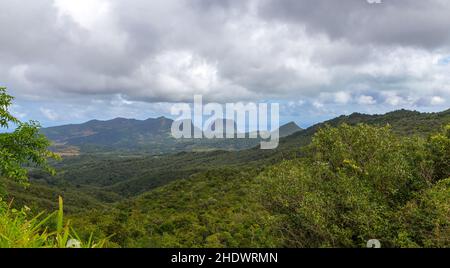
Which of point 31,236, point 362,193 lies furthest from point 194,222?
point 31,236

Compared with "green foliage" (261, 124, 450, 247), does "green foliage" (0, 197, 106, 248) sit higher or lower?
higher

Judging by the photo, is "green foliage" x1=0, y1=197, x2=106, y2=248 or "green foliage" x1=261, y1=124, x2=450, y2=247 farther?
"green foliage" x1=261, y1=124, x2=450, y2=247

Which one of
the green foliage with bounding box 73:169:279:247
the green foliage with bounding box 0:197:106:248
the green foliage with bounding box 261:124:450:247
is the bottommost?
the green foliage with bounding box 73:169:279:247

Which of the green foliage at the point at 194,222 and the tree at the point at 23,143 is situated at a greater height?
the tree at the point at 23,143

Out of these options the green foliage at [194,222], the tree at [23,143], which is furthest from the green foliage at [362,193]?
the tree at [23,143]

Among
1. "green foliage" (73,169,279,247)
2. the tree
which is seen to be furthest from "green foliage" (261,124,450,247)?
the tree

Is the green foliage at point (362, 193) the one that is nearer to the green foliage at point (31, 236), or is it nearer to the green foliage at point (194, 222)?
the green foliage at point (194, 222)

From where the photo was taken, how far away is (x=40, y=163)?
51.0 ft

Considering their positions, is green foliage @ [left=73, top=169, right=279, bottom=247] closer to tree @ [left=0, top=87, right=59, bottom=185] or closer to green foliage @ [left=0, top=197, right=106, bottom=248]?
tree @ [left=0, top=87, right=59, bottom=185]

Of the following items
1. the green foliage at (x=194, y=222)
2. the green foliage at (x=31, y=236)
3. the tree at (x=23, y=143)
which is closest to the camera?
the green foliage at (x=31, y=236)

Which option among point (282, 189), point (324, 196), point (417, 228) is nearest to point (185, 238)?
point (282, 189)

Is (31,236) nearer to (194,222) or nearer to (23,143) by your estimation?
(23,143)
